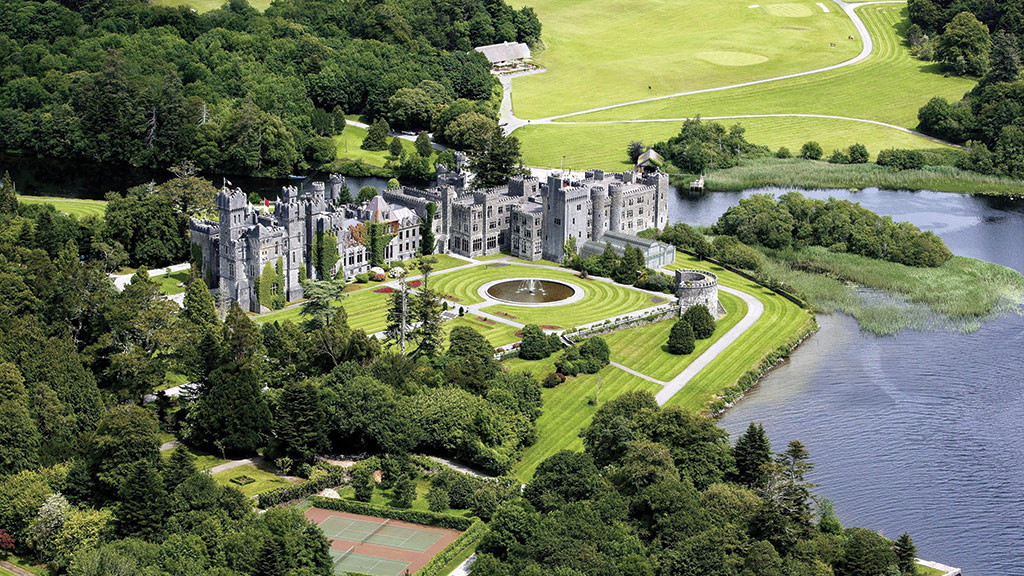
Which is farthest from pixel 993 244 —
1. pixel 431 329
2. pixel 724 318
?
pixel 431 329

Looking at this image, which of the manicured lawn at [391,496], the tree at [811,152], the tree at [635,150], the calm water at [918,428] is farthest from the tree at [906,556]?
the tree at [811,152]

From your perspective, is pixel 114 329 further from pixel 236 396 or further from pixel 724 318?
pixel 724 318

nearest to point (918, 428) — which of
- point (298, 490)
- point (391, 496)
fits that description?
point (391, 496)

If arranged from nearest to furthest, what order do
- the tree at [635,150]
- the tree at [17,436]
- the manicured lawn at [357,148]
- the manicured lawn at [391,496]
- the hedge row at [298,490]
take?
1. the tree at [17,436]
2. the hedge row at [298,490]
3. the manicured lawn at [391,496]
4. the manicured lawn at [357,148]
5. the tree at [635,150]

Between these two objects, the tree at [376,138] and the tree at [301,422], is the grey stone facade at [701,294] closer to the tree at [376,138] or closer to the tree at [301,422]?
the tree at [301,422]

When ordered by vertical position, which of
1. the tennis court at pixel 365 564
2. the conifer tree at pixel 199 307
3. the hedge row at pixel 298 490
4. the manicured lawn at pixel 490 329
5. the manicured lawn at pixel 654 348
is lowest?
the tennis court at pixel 365 564

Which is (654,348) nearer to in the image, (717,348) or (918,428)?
(717,348)

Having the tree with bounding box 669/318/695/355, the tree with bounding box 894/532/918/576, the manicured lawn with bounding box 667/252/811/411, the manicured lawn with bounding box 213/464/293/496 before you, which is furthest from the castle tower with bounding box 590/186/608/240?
the tree with bounding box 894/532/918/576

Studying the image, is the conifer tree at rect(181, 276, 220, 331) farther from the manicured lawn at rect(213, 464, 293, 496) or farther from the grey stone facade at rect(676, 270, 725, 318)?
the grey stone facade at rect(676, 270, 725, 318)
